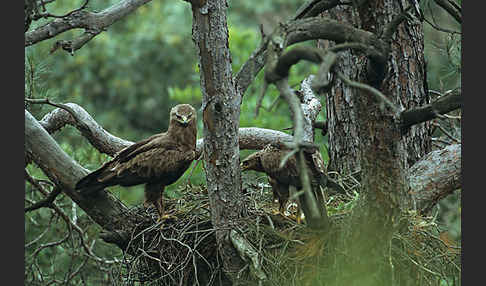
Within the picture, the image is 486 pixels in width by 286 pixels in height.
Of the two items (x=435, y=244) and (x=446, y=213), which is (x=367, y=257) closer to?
(x=435, y=244)

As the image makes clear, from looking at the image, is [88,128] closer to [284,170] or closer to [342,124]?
[284,170]

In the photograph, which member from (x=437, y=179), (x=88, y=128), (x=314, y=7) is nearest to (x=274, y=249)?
(x=437, y=179)

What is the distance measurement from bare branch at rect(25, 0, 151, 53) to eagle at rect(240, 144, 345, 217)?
41.9 inches

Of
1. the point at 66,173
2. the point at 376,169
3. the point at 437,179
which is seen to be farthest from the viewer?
the point at 437,179

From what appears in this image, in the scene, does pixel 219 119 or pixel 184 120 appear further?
pixel 184 120

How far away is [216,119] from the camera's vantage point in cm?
309

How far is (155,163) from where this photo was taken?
12.3ft

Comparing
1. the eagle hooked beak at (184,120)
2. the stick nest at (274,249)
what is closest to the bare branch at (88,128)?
the eagle hooked beak at (184,120)

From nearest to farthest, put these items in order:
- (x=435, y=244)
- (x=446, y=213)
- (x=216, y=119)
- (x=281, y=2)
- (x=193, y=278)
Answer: (x=216, y=119)
(x=435, y=244)
(x=193, y=278)
(x=446, y=213)
(x=281, y=2)

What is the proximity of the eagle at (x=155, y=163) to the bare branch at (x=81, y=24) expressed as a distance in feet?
2.49

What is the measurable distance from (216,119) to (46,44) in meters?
2.78

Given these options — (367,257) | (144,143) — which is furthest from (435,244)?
(144,143)

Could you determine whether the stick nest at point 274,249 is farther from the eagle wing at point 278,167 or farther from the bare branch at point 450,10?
the bare branch at point 450,10

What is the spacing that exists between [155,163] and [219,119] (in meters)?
0.81
